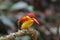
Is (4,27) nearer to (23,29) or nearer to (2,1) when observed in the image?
(2,1)

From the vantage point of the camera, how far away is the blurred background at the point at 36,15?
1.84 meters

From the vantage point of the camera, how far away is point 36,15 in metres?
2.45

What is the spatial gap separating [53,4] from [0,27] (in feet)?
5.57

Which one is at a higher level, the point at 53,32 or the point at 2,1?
the point at 2,1

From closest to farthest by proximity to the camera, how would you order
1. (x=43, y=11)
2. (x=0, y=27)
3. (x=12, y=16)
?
(x=0, y=27) → (x=12, y=16) → (x=43, y=11)

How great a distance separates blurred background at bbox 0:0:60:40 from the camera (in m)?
1.84

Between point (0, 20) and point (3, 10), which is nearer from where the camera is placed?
point (0, 20)

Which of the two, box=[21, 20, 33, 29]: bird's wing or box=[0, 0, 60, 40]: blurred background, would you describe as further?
box=[0, 0, 60, 40]: blurred background

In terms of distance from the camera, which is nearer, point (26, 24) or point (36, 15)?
point (26, 24)

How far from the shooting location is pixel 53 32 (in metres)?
2.42

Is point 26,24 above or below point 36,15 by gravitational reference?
below

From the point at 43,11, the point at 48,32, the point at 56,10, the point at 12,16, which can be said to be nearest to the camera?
the point at 12,16

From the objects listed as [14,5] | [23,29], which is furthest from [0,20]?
[23,29]

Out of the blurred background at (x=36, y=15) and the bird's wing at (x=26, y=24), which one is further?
the blurred background at (x=36, y=15)
